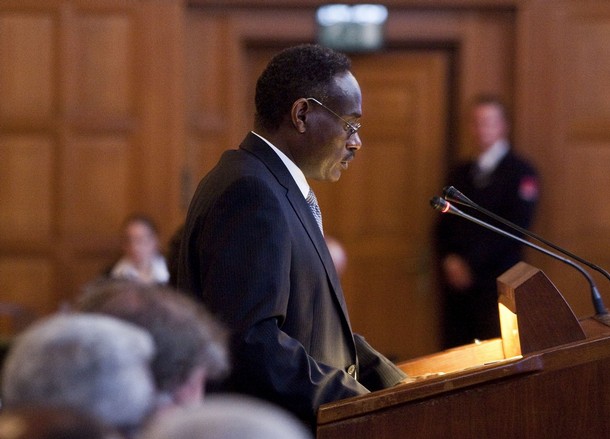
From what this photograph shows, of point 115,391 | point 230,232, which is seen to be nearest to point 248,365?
point 230,232

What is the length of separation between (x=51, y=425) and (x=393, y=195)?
506 cm

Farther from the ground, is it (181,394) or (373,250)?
(181,394)

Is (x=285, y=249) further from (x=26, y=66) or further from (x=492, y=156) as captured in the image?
(x=26, y=66)

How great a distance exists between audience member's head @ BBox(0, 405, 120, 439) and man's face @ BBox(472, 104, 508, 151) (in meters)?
4.64

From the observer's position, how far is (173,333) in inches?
55.9

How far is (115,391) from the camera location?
4.11 feet

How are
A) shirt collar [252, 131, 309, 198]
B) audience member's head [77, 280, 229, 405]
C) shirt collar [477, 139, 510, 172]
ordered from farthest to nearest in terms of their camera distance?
shirt collar [477, 139, 510, 172] → shirt collar [252, 131, 309, 198] → audience member's head [77, 280, 229, 405]

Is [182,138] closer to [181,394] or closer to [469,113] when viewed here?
[469,113]

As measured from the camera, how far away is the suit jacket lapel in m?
2.60

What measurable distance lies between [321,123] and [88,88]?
339 cm

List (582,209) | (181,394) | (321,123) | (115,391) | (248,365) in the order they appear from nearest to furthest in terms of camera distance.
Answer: (115,391)
(181,394)
(248,365)
(321,123)
(582,209)

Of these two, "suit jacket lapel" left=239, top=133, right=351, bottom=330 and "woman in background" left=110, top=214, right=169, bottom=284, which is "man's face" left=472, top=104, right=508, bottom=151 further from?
"suit jacket lapel" left=239, top=133, right=351, bottom=330

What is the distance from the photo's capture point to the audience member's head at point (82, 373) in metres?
1.24

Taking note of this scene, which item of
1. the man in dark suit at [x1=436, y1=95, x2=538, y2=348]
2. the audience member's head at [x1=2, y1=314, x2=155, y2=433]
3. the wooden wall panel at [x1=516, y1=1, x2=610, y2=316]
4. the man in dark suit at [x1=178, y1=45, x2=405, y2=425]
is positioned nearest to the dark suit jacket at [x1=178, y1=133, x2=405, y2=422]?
the man in dark suit at [x1=178, y1=45, x2=405, y2=425]
